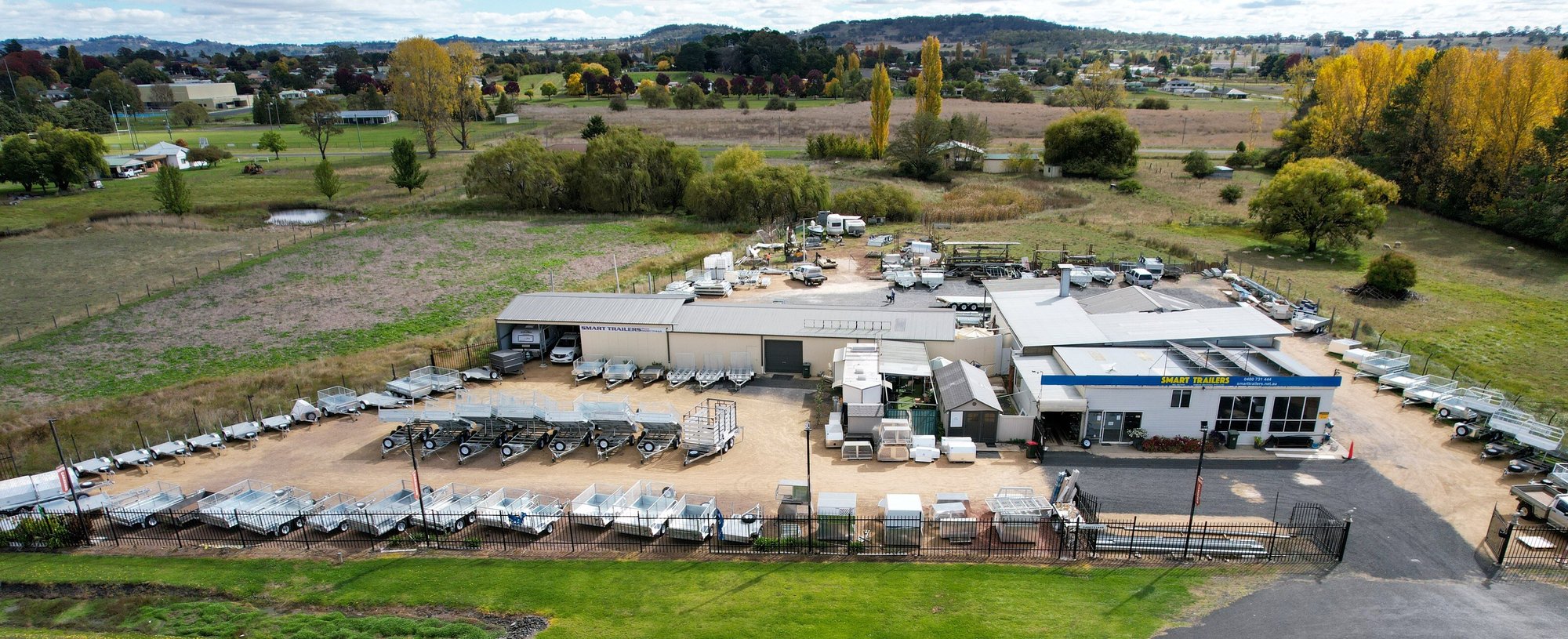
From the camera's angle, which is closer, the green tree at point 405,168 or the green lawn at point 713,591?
the green lawn at point 713,591

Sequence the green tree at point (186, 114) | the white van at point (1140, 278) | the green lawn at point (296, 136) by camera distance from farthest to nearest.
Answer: the green tree at point (186, 114) → the green lawn at point (296, 136) → the white van at point (1140, 278)

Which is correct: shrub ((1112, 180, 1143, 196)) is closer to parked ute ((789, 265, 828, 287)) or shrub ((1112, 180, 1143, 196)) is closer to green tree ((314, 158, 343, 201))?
parked ute ((789, 265, 828, 287))

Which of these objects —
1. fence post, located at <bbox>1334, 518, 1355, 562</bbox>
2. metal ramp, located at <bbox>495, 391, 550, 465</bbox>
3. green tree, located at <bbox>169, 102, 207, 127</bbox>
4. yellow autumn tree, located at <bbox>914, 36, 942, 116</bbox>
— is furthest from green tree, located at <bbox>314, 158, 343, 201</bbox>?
green tree, located at <bbox>169, 102, 207, 127</bbox>

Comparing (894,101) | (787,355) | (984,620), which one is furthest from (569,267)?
(894,101)

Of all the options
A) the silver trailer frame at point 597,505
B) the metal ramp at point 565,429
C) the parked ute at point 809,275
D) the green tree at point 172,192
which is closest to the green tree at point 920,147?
the parked ute at point 809,275

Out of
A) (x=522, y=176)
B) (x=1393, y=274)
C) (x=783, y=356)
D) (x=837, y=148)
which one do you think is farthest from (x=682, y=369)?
(x=837, y=148)

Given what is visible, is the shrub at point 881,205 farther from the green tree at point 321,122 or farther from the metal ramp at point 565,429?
the green tree at point 321,122

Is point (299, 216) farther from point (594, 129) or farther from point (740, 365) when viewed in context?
point (740, 365)
